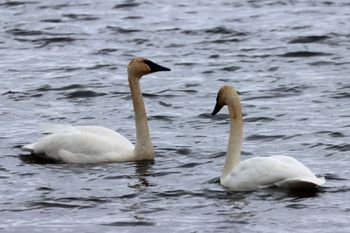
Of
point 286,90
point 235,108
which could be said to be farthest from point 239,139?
point 286,90

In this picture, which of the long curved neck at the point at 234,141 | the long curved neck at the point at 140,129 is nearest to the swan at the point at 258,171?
the long curved neck at the point at 234,141

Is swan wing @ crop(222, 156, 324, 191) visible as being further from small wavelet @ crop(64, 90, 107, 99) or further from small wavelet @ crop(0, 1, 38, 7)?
small wavelet @ crop(0, 1, 38, 7)

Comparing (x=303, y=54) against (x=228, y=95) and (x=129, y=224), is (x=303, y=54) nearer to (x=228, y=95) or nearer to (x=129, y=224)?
(x=228, y=95)

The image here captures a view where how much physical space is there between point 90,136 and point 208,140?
1.70m

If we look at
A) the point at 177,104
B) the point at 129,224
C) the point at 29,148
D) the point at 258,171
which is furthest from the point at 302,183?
the point at 177,104

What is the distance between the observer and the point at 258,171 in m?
11.3

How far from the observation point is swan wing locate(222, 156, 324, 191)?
438 inches

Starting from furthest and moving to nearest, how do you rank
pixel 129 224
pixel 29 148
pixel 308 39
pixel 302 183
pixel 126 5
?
pixel 126 5 < pixel 308 39 < pixel 29 148 < pixel 302 183 < pixel 129 224

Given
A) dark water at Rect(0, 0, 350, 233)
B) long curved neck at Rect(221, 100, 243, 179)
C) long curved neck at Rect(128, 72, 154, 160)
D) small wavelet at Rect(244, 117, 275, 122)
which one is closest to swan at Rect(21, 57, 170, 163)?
long curved neck at Rect(128, 72, 154, 160)

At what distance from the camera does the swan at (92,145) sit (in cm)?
1309

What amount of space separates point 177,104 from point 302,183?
5.93 metres

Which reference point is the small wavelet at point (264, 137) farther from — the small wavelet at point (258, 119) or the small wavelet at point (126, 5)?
the small wavelet at point (126, 5)

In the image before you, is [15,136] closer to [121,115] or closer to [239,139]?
[121,115]

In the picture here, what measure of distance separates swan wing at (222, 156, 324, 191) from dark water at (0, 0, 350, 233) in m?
0.11
